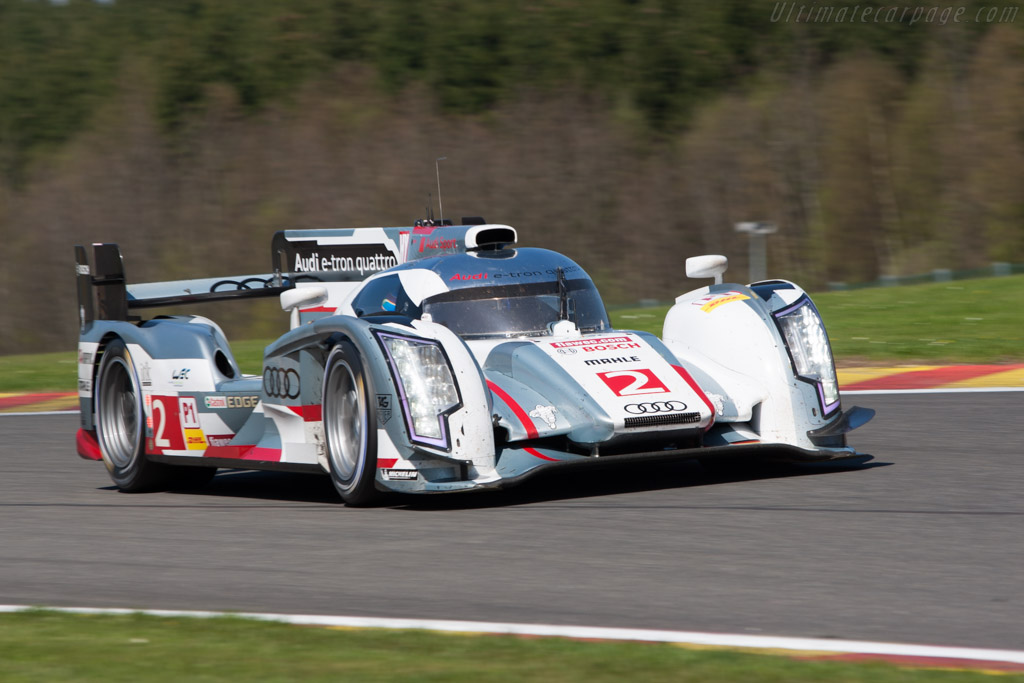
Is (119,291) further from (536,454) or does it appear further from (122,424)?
(536,454)

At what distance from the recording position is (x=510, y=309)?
26.4ft

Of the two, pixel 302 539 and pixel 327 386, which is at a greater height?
pixel 327 386

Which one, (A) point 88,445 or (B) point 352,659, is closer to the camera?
(B) point 352,659

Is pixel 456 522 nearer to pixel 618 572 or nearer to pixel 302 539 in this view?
pixel 302 539

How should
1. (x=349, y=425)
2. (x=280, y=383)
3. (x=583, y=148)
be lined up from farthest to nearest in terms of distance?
(x=583, y=148) → (x=280, y=383) → (x=349, y=425)

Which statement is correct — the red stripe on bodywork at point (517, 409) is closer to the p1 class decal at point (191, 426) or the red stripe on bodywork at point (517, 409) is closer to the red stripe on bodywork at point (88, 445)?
the p1 class decal at point (191, 426)

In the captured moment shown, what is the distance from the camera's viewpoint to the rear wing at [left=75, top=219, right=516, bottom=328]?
9.52m

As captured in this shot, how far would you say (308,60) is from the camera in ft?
189

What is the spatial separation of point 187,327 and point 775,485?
3.88 metres

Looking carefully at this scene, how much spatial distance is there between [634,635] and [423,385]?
285 centimetres

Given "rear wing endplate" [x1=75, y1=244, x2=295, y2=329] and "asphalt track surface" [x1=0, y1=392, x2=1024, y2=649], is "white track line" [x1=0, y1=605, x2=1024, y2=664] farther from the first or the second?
"rear wing endplate" [x1=75, y1=244, x2=295, y2=329]

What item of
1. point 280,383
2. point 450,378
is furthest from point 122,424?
point 450,378

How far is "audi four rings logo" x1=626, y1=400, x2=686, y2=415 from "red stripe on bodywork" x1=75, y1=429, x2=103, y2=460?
4.19 metres

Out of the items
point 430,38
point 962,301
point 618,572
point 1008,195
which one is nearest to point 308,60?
point 430,38
